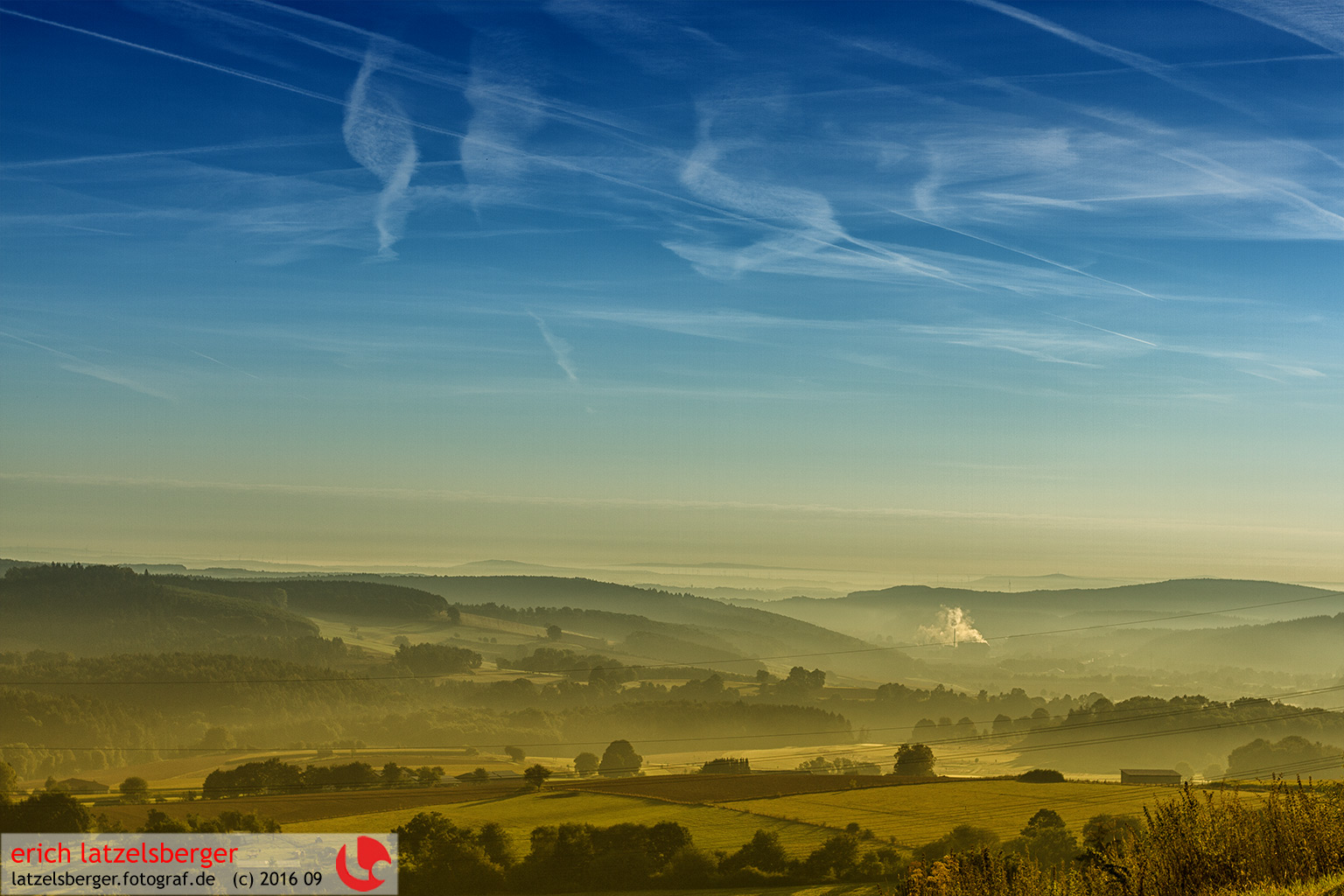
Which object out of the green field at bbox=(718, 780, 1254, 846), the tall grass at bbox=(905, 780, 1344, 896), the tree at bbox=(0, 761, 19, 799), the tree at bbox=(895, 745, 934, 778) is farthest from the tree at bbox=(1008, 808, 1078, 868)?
the tree at bbox=(0, 761, 19, 799)

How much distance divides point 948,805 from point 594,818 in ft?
123

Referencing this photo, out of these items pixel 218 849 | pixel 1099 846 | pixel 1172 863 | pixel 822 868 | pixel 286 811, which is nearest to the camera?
pixel 1172 863

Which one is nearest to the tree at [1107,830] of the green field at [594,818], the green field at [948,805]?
the green field at [948,805]

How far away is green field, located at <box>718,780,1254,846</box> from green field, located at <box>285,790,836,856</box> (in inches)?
155

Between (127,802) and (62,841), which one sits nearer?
(62,841)

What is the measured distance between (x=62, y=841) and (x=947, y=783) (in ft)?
317

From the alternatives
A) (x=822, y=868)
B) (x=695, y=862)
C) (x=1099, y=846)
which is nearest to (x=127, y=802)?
(x=695, y=862)

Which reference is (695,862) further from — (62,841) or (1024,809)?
(62,841)

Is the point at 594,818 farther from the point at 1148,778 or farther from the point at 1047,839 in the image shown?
the point at 1148,778

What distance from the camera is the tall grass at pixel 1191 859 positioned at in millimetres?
16156

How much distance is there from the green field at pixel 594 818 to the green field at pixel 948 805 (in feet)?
12.9

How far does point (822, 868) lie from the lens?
85875 millimetres

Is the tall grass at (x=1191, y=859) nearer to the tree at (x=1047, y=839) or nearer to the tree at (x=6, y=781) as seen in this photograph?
the tree at (x=1047, y=839)

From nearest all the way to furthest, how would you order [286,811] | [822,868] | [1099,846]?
[1099,846] < [822,868] < [286,811]
